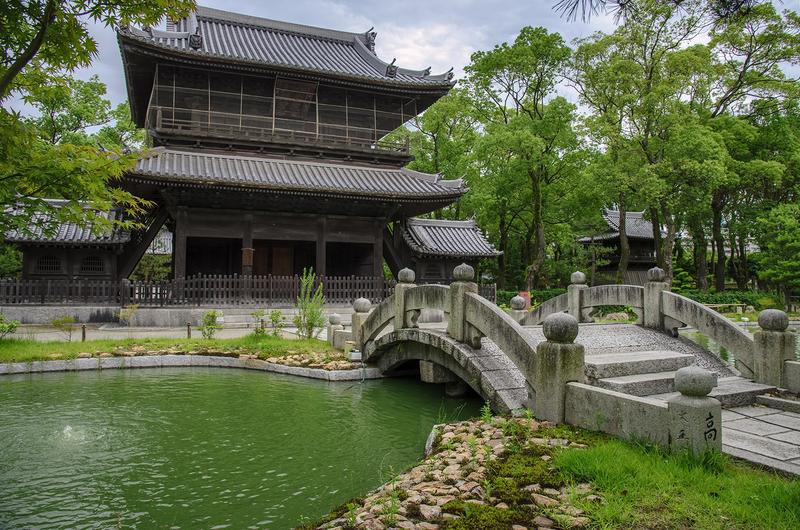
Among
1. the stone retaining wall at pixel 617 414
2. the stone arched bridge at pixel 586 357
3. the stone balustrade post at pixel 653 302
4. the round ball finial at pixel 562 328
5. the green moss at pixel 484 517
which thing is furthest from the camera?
the stone balustrade post at pixel 653 302

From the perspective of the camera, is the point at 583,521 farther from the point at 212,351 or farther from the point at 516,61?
the point at 516,61

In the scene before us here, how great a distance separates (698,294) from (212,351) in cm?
2645

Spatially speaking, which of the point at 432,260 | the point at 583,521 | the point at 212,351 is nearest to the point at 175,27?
the point at 432,260

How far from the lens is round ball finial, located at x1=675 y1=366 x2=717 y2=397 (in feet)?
14.6

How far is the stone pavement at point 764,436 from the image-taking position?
4.57 m

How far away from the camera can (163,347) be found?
12352mm

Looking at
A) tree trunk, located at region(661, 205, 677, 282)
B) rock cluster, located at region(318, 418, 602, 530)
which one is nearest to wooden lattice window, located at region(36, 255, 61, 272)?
rock cluster, located at region(318, 418, 602, 530)

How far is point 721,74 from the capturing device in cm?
2900

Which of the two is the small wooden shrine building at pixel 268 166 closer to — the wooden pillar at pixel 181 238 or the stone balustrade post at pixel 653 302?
the wooden pillar at pixel 181 238

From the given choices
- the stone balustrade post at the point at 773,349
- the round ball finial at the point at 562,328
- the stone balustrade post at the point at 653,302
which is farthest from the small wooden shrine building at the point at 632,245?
the round ball finial at the point at 562,328

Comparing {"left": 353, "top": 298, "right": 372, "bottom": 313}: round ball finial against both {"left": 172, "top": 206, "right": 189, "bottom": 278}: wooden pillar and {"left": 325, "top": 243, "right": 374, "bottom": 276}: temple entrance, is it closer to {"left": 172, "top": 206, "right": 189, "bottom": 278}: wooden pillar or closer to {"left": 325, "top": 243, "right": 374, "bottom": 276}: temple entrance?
{"left": 172, "top": 206, "right": 189, "bottom": 278}: wooden pillar

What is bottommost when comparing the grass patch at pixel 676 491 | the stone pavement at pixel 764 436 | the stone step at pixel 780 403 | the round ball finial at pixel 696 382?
the grass patch at pixel 676 491

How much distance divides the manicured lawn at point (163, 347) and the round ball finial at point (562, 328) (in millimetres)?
6856

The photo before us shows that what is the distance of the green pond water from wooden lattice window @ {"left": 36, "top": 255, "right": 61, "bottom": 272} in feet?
30.9
